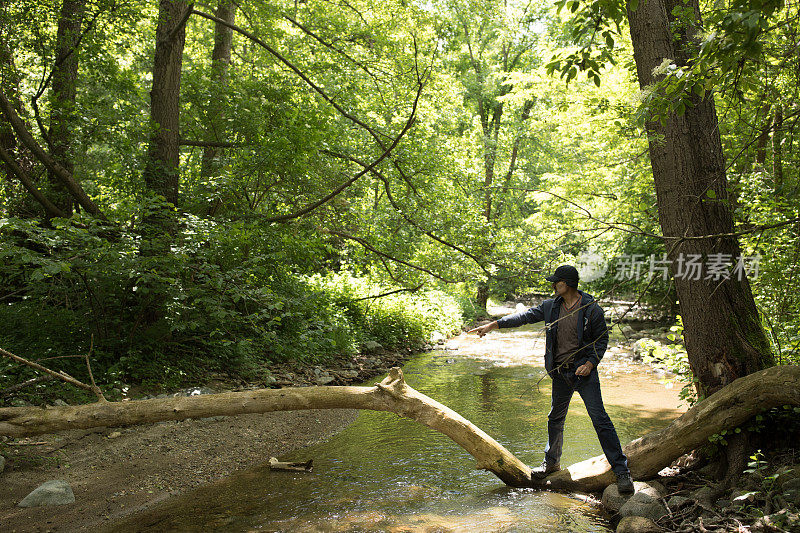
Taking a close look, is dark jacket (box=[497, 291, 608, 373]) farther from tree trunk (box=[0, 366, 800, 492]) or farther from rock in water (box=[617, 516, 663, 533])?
rock in water (box=[617, 516, 663, 533])

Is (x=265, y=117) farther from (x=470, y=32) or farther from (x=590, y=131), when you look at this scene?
(x=470, y=32)

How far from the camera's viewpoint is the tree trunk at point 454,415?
14.3 feet

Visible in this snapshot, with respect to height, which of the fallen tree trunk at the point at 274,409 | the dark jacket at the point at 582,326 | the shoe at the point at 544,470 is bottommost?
the shoe at the point at 544,470

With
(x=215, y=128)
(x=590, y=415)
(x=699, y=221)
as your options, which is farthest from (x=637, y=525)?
(x=215, y=128)

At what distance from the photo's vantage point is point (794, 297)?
5.72 meters

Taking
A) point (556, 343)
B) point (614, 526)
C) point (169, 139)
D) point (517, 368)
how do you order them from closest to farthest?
1. point (614, 526)
2. point (556, 343)
3. point (169, 139)
4. point (517, 368)

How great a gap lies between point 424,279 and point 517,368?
11.8ft

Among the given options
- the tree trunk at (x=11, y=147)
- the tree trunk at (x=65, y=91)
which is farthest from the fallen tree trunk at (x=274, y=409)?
the tree trunk at (x=65, y=91)

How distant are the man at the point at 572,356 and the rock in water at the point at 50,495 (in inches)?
153

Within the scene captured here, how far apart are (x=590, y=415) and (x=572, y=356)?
54cm

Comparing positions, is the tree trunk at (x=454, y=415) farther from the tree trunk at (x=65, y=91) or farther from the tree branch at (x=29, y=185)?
the tree trunk at (x=65, y=91)

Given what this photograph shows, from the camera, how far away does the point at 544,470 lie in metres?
5.16

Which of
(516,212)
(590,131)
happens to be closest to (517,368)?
(590,131)

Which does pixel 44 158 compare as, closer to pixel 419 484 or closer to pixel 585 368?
pixel 419 484
